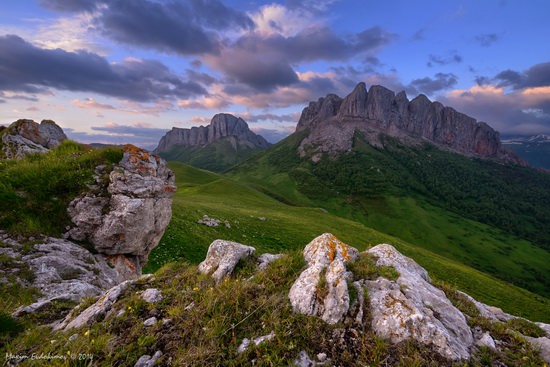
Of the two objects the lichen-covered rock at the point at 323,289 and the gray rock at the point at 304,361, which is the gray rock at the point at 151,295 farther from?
the gray rock at the point at 304,361

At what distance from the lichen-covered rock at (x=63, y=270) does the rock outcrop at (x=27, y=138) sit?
1399cm

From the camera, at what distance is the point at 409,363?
17.0 feet

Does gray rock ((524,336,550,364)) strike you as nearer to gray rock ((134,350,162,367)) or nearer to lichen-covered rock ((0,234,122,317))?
gray rock ((134,350,162,367))

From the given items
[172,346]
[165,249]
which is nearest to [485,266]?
[165,249]

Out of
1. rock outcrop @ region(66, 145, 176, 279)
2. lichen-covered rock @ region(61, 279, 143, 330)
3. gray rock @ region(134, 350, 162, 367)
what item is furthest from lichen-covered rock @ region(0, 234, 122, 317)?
gray rock @ region(134, 350, 162, 367)

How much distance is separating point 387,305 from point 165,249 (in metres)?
21.2

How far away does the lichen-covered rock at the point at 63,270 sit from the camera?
365 inches

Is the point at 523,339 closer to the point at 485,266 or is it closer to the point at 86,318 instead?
the point at 86,318

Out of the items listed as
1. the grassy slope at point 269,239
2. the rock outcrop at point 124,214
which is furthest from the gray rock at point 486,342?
the grassy slope at point 269,239

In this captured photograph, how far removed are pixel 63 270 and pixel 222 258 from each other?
23.9 feet

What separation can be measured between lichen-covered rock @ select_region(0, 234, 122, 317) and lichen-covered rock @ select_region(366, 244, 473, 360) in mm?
9636

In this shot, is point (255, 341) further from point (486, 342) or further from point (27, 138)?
point (27, 138)

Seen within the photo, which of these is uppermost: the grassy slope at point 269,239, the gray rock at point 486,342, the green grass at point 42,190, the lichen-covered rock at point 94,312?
the green grass at point 42,190

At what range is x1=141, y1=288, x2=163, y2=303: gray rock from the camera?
7.04 meters
